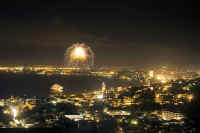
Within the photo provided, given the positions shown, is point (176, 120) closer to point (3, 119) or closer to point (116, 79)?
point (3, 119)

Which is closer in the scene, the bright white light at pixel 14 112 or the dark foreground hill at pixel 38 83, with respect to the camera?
the bright white light at pixel 14 112

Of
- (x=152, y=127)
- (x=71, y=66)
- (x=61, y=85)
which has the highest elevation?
(x=71, y=66)

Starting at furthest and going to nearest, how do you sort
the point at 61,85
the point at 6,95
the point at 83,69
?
the point at 83,69 < the point at 61,85 < the point at 6,95

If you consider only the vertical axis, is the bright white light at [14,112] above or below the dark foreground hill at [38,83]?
below

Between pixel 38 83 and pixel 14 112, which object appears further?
pixel 38 83

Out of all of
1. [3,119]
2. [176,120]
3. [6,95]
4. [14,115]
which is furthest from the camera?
[6,95]

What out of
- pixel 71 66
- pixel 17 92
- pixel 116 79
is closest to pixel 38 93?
pixel 17 92

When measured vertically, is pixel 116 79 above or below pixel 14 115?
above

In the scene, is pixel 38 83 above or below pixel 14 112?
above

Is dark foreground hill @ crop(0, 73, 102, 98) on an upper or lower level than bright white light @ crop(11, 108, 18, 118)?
upper

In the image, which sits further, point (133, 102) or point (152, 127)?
point (133, 102)

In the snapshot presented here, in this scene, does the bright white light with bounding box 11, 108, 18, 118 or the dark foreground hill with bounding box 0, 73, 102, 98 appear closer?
the bright white light with bounding box 11, 108, 18, 118
